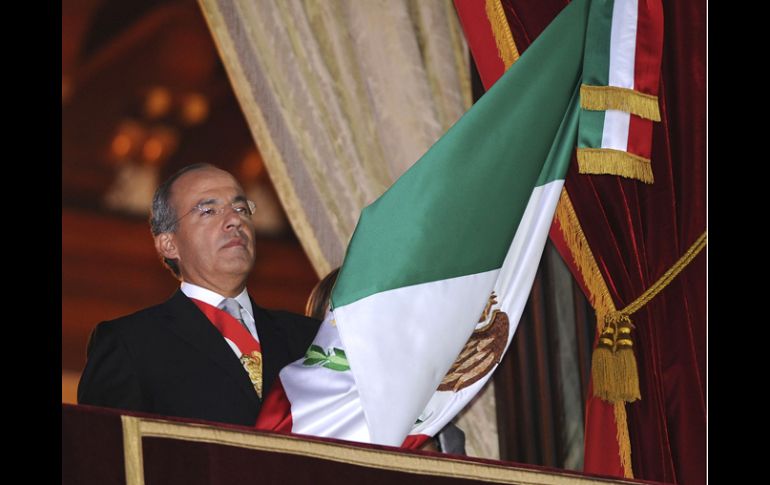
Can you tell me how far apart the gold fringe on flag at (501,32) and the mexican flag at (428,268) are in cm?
25

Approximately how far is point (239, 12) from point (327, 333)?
0.93m

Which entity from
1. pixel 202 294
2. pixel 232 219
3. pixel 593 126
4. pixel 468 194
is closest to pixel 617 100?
pixel 593 126

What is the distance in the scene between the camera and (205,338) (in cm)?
238

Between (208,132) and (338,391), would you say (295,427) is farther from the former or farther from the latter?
(208,132)

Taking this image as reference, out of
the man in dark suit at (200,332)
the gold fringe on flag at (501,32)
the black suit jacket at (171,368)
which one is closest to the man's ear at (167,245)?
the man in dark suit at (200,332)

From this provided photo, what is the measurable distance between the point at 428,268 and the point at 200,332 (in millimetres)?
513

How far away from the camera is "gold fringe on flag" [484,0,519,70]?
2611mm

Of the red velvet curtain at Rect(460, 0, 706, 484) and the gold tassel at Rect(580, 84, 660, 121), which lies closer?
the gold tassel at Rect(580, 84, 660, 121)

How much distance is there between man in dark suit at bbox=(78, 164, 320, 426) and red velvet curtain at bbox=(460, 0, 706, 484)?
28.6 inches

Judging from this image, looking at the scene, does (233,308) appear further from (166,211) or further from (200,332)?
(166,211)

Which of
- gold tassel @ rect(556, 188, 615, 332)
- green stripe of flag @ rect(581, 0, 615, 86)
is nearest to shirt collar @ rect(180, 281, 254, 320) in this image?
gold tassel @ rect(556, 188, 615, 332)

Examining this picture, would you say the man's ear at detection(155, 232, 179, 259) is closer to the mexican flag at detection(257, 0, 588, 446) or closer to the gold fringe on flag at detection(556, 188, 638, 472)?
the mexican flag at detection(257, 0, 588, 446)

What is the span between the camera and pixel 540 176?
7.92ft

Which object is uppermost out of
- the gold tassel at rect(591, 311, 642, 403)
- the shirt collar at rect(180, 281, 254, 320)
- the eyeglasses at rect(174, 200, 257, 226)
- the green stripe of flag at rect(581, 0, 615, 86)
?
the green stripe of flag at rect(581, 0, 615, 86)
